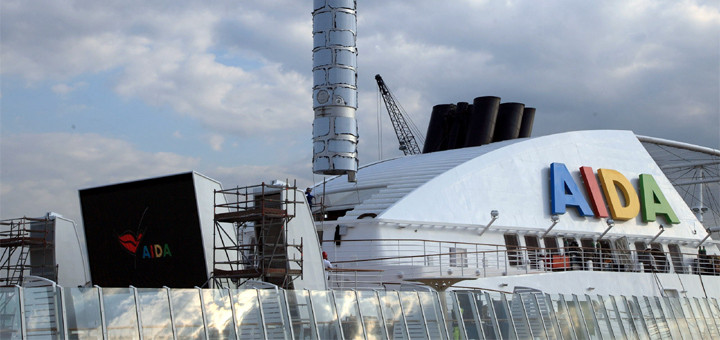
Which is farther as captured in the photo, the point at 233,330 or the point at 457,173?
the point at 457,173

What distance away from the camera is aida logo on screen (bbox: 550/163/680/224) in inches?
1714

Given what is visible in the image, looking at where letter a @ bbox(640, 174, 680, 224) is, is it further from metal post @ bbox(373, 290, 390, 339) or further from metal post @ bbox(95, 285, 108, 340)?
metal post @ bbox(95, 285, 108, 340)

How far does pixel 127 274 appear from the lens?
2991cm

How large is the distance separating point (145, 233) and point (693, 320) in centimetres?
1901

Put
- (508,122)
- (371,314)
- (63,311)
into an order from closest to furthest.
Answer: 1. (63,311)
2. (371,314)
3. (508,122)

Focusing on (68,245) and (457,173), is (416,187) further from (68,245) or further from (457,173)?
(68,245)

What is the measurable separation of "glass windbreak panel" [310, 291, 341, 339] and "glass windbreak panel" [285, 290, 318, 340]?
0.16 metres

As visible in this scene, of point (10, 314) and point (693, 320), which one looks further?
point (693, 320)

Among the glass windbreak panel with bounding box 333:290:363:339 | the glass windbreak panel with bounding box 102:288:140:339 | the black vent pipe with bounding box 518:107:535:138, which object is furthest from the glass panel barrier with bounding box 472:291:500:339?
the black vent pipe with bounding box 518:107:535:138

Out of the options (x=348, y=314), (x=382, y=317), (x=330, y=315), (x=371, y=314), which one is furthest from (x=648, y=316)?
(x=330, y=315)

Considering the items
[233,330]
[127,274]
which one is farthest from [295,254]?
[233,330]

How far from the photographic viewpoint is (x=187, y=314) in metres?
17.3

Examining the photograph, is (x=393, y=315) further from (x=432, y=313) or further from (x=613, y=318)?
(x=613, y=318)

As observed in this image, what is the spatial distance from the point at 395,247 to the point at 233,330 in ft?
60.4
